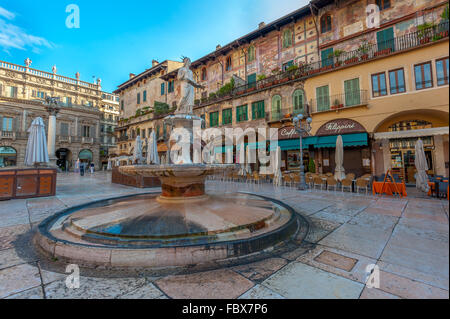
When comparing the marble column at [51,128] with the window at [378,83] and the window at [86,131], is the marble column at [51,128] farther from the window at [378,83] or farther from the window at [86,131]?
the window at [378,83]

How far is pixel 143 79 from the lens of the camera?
34.5m

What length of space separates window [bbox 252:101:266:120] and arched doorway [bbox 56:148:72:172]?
34904 mm

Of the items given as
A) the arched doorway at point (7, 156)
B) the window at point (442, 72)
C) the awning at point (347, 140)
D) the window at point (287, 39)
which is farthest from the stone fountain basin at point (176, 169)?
the arched doorway at point (7, 156)

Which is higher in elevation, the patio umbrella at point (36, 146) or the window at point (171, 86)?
the window at point (171, 86)

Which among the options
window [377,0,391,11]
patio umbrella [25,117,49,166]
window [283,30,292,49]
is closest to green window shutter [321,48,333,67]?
window [283,30,292,49]

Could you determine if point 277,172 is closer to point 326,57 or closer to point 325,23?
point 326,57

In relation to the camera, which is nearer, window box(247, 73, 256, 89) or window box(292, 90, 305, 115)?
window box(292, 90, 305, 115)

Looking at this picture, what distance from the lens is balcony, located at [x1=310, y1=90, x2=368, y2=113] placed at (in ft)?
43.7

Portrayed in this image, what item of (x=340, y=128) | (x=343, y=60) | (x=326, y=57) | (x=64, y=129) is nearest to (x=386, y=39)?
(x=343, y=60)

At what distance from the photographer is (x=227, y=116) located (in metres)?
21.5

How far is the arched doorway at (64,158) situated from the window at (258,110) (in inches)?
1374

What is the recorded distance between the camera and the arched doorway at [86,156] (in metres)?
36.2

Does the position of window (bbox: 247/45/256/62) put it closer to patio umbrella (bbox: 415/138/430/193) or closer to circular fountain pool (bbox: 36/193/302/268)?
patio umbrella (bbox: 415/138/430/193)

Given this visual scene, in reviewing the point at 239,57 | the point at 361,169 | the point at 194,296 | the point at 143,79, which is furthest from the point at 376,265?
the point at 143,79
